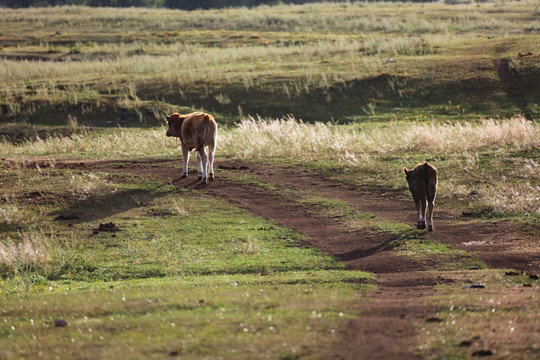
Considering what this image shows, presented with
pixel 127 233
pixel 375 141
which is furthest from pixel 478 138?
pixel 127 233

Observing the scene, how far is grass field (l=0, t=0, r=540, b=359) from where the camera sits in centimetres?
821

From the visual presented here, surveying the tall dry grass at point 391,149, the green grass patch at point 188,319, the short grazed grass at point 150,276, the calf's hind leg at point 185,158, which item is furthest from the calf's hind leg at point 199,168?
the green grass patch at point 188,319

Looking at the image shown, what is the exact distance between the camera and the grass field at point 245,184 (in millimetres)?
8211

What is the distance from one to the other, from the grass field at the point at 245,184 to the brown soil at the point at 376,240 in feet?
0.94

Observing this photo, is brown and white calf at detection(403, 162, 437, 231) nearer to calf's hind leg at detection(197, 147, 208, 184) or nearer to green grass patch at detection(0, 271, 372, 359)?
green grass patch at detection(0, 271, 372, 359)

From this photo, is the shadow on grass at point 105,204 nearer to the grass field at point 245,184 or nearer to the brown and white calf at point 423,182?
the grass field at point 245,184

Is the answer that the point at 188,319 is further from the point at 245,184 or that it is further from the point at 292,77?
the point at 292,77

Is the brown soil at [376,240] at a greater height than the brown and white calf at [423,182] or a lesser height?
lesser

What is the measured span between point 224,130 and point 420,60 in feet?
49.5

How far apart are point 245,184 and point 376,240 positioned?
6.19 metres

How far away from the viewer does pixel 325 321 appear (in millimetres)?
8156

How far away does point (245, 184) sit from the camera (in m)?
19.5

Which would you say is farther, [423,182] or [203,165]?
[203,165]

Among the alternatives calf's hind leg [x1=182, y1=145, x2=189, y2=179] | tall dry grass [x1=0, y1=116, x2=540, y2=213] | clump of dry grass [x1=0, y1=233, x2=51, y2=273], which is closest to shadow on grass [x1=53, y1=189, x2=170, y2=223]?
tall dry grass [x1=0, y1=116, x2=540, y2=213]
